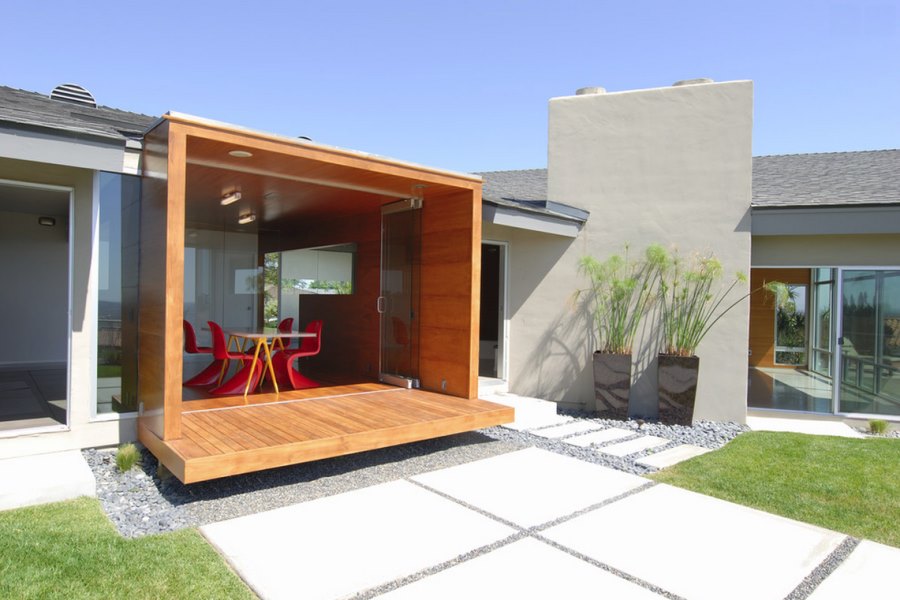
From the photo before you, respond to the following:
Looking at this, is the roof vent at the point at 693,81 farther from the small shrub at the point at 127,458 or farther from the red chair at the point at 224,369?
the small shrub at the point at 127,458

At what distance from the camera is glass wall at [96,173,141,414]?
201 inches

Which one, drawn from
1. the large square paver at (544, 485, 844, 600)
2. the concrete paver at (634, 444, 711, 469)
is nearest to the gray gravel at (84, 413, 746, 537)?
the concrete paver at (634, 444, 711, 469)

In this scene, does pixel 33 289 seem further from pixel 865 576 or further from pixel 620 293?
pixel 865 576

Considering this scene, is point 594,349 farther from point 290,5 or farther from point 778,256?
point 290,5

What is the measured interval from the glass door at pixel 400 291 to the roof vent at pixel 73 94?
464 centimetres

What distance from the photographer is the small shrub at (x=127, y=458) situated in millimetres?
4609

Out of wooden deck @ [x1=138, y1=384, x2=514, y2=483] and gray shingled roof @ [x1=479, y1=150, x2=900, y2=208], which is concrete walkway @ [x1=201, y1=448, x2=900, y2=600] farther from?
gray shingled roof @ [x1=479, y1=150, x2=900, y2=208]

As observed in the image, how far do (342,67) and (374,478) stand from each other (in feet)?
35.7

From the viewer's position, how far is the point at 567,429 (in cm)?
694

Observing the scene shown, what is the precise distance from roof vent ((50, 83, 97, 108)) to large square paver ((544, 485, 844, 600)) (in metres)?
8.52

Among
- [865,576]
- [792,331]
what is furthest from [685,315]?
[792,331]

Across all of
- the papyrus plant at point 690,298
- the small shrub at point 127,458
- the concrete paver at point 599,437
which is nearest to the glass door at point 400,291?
the concrete paver at point 599,437

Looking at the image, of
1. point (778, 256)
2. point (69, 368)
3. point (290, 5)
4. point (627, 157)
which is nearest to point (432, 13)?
point (290, 5)

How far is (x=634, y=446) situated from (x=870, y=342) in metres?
4.38
